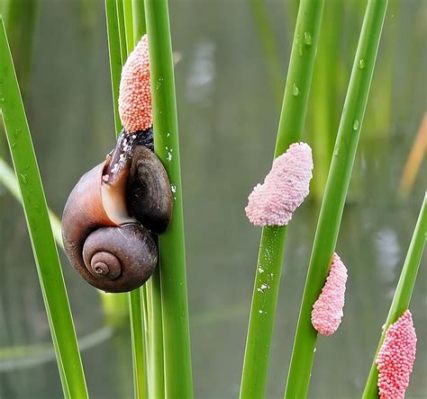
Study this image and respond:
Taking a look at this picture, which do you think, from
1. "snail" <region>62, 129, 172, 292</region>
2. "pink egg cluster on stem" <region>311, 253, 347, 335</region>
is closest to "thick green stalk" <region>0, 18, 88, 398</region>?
"snail" <region>62, 129, 172, 292</region>

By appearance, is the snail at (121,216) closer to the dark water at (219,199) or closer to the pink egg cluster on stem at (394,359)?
the pink egg cluster on stem at (394,359)

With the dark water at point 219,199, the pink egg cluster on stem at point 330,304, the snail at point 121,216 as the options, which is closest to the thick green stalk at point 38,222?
the snail at point 121,216

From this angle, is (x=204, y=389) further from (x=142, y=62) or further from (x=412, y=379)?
(x=142, y=62)

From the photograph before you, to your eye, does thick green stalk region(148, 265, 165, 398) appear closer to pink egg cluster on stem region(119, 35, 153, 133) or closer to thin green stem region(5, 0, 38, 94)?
pink egg cluster on stem region(119, 35, 153, 133)

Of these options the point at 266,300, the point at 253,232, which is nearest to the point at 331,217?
the point at 266,300

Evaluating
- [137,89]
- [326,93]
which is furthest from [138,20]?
[326,93]

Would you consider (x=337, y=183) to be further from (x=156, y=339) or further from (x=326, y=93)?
(x=326, y=93)

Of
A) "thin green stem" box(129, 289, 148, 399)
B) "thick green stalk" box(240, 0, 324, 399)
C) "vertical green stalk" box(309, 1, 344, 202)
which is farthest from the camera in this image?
"vertical green stalk" box(309, 1, 344, 202)
